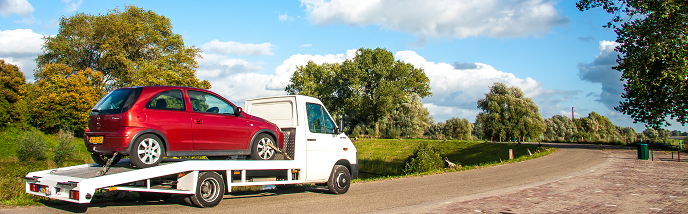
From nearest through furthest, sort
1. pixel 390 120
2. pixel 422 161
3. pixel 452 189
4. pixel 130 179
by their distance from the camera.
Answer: pixel 130 179 < pixel 452 189 < pixel 422 161 < pixel 390 120

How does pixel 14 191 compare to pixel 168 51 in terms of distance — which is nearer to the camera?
pixel 14 191

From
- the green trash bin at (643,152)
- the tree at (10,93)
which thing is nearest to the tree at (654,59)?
the green trash bin at (643,152)

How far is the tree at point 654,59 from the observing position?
946 inches

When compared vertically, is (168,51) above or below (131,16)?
below

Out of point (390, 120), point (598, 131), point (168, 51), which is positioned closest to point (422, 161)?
point (168, 51)

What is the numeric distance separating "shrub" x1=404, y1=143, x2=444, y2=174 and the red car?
1462 centimetres

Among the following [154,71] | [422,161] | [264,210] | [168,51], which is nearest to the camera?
[264,210]

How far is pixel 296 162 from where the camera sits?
890cm

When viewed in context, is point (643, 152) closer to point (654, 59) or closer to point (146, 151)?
point (654, 59)

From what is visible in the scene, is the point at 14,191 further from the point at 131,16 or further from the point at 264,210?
the point at 131,16

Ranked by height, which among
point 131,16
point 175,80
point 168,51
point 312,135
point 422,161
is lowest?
point 422,161

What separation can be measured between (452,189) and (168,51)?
45.7 metres

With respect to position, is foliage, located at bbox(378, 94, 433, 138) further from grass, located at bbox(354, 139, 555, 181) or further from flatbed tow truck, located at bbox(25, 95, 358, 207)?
flatbed tow truck, located at bbox(25, 95, 358, 207)

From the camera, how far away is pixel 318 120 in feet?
32.1
